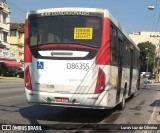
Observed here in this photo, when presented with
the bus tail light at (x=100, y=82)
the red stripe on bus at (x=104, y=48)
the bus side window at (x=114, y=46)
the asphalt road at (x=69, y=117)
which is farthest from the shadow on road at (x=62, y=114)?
the red stripe on bus at (x=104, y=48)

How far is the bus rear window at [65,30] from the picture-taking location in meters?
11.0

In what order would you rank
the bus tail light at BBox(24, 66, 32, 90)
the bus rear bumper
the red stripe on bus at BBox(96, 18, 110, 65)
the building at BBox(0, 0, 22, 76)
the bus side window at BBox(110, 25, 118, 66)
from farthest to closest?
1. the building at BBox(0, 0, 22, 76)
2. the bus side window at BBox(110, 25, 118, 66)
3. the bus tail light at BBox(24, 66, 32, 90)
4. the red stripe on bus at BBox(96, 18, 110, 65)
5. the bus rear bumper

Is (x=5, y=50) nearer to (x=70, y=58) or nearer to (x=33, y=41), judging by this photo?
(x=33, y=41)

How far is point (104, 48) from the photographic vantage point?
10914mm

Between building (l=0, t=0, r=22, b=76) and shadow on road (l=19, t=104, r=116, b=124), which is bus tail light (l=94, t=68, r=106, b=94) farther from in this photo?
building (l=0, t=0, r=22, b=76)

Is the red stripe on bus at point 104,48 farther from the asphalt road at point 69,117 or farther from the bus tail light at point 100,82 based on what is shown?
the asphalt road at point 69,117

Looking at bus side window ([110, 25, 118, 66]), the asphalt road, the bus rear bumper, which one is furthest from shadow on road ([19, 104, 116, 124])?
bus side window ([110, 25, 118, 66])

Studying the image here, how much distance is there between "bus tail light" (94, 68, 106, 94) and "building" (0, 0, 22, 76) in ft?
168

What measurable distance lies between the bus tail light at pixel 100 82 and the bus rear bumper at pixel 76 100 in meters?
0.11

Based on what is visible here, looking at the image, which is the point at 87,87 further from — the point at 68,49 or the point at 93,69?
the point at 68,49

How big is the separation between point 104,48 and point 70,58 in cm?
99

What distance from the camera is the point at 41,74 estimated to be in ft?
36.9

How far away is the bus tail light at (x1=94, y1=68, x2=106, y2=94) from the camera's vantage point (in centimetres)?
1077

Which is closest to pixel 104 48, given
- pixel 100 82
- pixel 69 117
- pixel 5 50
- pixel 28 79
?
pixel 100 82
